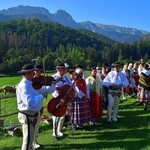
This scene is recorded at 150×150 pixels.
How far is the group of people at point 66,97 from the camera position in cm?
817

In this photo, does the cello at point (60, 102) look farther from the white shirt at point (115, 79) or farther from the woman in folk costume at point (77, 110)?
the white shirt at point (115, 79)

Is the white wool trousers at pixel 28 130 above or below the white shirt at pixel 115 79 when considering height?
below

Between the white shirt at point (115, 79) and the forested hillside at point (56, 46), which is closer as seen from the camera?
the white shirt at point (115, 79)

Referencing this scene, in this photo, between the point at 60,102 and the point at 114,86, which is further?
the point at 114,86

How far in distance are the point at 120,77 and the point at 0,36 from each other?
149 m

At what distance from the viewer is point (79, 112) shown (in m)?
12.2

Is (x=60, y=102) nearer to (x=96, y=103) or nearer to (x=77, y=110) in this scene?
(x=77, y=110)

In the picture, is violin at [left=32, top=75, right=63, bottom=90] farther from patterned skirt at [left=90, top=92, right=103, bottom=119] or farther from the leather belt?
patterned skirt at [left=90, top=92, right=103, bottom=119]

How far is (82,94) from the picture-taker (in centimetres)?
1214

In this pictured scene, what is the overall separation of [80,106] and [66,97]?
215cm

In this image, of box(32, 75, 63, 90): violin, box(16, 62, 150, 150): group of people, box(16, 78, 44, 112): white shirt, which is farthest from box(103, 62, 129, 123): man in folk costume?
box(16, 78, 44, 112): white shirt

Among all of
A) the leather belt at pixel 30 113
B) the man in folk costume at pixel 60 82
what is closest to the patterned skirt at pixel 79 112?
the man in folk costume at pixel 60 82

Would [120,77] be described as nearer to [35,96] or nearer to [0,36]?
[35,96]

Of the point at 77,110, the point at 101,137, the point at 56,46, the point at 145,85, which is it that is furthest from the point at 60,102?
the point at 56,46
